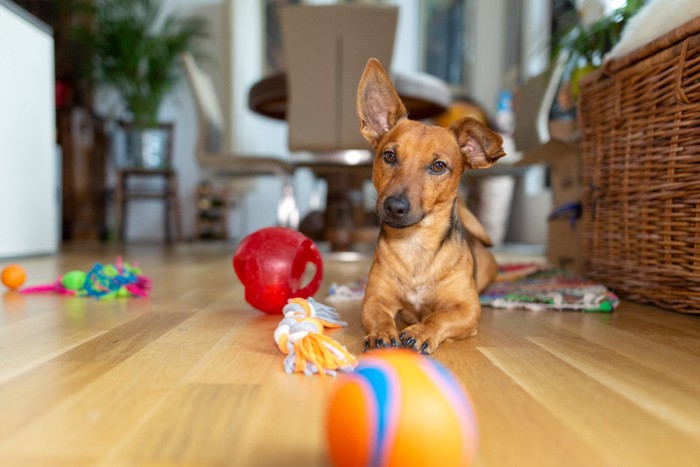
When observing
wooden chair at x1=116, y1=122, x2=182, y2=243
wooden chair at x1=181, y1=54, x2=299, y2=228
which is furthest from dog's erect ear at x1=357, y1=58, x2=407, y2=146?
wooden chair at x1=116, y1=122, x2=182, y2=243

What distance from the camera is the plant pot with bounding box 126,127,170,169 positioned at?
6.12 meters

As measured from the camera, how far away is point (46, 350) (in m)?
1.19

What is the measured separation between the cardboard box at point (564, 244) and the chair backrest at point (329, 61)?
125 cm

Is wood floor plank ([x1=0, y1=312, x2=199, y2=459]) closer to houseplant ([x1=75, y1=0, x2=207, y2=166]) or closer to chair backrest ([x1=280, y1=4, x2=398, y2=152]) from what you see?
chair backrest ([x1=280, y1=4, x2=398, y2=152])

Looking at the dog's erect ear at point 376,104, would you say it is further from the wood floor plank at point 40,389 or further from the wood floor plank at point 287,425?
the wood floor plank at point 40,389

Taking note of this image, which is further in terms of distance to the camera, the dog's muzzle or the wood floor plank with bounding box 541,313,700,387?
the dog's muzzle

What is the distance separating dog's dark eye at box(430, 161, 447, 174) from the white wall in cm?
311

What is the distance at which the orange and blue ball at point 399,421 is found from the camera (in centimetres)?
56

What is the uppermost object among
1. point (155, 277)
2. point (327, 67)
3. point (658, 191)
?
point (327, 67)

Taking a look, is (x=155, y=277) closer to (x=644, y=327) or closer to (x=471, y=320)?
(x=471, y=320)

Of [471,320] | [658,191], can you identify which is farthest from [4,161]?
[658,191]

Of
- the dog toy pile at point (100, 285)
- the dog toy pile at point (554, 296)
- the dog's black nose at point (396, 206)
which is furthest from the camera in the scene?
the dog toy pile at point (100, 285)

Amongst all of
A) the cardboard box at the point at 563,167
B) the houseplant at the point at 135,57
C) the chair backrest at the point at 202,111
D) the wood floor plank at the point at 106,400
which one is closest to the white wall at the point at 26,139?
the chair backrest at the point at 202,111

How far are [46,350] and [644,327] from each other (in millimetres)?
1572
